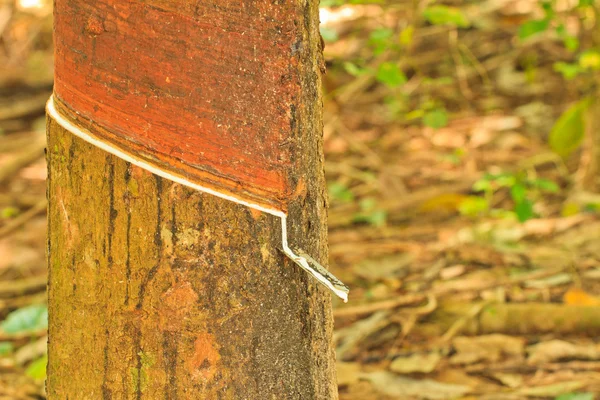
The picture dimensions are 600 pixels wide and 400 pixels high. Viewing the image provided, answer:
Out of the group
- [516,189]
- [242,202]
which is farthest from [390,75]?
[242,202]

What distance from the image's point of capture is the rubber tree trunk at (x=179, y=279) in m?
0.99

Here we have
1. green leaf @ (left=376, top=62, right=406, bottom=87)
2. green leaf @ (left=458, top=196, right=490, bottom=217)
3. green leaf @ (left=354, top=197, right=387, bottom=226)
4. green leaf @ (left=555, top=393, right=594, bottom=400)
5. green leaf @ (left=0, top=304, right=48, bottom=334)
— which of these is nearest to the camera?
green leaf @ (left=555, top=393, right=594, bottom=400)

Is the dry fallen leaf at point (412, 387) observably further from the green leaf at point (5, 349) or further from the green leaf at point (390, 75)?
the green leaf at point (5, 349)

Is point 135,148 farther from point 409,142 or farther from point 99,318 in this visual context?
point 409,142

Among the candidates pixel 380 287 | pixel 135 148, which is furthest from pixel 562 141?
pixel 135 148

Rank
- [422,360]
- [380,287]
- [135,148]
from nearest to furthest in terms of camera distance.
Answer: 1. [135,148]
2. [422,360]
3. [380,287]

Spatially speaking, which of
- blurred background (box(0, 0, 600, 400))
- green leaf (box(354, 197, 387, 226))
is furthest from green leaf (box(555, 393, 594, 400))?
green leaf (box(354, 197, 387, 226))

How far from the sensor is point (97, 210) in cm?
101

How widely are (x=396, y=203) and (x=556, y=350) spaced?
1.29 meters

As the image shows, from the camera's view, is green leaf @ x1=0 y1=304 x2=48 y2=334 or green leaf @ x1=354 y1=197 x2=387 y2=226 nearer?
green leaf @ x1=0 y1=304 x2=48 y2=334

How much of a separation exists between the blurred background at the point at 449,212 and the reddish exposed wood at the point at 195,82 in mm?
990

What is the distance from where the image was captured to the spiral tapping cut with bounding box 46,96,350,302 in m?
0.97

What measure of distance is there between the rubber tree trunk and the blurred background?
95 centimetres

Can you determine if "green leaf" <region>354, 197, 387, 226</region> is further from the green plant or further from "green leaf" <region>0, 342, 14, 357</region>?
"green leaf" <region>0, 342, 14, 357</region>
